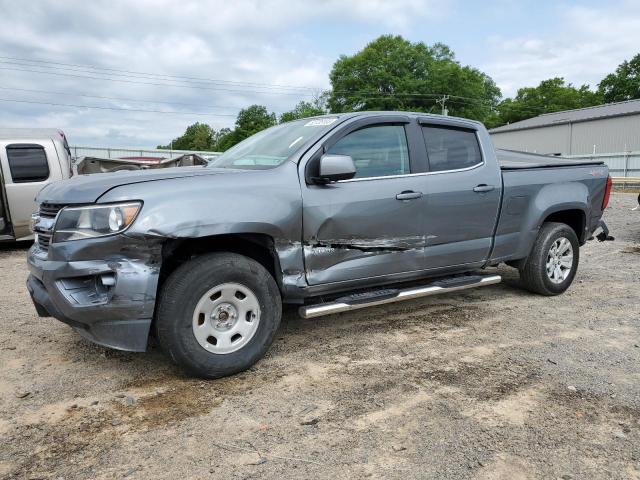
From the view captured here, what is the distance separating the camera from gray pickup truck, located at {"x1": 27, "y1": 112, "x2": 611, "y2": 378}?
3008 millimetres

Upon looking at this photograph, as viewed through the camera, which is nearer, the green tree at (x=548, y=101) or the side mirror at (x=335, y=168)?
the side mirror at (x=335, y=168)

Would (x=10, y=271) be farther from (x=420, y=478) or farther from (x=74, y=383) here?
(x=420, y=478)

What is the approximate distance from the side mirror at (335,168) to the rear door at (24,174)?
6.32 m

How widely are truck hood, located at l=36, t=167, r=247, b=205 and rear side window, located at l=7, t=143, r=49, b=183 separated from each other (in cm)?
545

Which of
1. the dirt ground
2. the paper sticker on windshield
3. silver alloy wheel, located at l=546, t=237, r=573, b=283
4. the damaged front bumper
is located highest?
the paper sticker on windshield

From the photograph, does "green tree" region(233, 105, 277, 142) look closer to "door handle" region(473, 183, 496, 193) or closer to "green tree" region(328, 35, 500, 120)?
"green tree" region(328, 35, 500, 120)

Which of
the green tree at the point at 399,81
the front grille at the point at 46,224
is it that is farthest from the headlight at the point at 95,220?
the green tree at the point at 399,81

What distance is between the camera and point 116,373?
341cm

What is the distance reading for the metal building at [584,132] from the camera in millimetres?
39812

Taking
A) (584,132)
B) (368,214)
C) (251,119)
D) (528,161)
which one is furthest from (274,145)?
(251,119)

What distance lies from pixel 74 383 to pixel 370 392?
1906mm

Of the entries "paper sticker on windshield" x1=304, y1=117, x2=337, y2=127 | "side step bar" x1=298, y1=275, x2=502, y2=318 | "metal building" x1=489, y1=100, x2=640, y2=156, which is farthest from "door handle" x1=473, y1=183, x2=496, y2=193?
→ "metal building" x1=489, y1=100, x2=640, y2=156

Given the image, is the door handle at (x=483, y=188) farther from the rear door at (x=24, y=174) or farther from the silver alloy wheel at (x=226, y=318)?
the rear door at (x=24, y=174)

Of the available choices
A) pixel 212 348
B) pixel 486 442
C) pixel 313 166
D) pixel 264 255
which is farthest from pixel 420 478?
pixel 313 166
